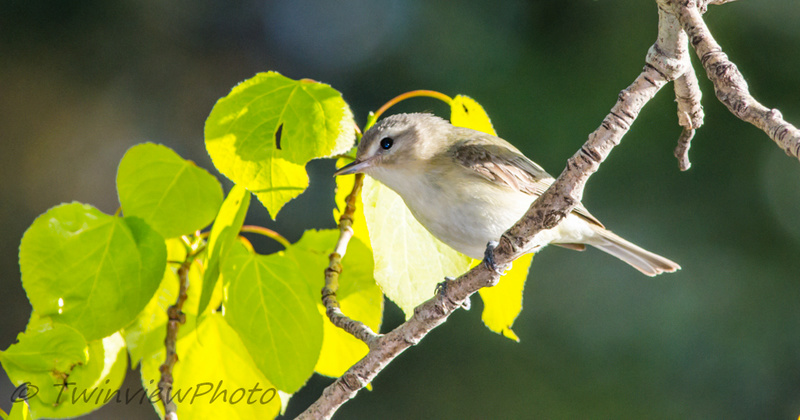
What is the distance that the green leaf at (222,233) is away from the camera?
846mm

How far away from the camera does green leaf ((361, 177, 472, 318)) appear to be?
3.15 ft

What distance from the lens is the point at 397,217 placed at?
3.63 feet

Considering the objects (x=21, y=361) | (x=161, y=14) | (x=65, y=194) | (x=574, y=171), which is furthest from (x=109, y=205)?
(x=574, y=171)

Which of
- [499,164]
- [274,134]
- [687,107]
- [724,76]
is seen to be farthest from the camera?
[499,164]

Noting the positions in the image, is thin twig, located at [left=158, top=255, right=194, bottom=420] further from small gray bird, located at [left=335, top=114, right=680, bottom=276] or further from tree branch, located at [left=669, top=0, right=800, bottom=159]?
tree branch, located at [left=669, top=0, right=800, bottom=159]

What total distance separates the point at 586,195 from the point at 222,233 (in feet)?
7.52

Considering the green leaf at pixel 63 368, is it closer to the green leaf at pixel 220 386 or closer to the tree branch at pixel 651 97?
the green leaf at pixel 220 386

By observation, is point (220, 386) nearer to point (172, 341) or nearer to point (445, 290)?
point (172, 341)

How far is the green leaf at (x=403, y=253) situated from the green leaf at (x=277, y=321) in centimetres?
12

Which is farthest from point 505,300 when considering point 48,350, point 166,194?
point 48,350

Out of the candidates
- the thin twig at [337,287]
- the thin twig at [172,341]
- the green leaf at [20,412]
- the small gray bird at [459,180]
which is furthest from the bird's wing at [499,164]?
the green leaf at [20,412]

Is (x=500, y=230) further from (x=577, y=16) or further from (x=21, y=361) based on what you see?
(x=577, y=16)

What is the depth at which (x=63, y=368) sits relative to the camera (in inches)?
31.4

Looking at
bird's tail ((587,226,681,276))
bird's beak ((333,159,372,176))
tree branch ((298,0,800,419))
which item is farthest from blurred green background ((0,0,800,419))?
tree branch ((298,0,800,419))
